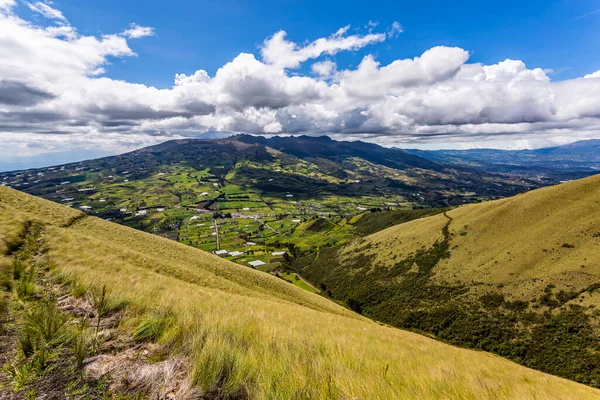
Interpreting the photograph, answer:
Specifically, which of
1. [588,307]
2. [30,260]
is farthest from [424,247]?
[30,260]

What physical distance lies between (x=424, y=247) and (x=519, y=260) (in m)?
41.7

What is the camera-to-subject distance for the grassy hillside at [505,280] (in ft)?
227

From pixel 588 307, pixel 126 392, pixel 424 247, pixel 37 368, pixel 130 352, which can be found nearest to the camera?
pixel 126 392

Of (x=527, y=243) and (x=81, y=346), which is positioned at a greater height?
(x=81, y=346)

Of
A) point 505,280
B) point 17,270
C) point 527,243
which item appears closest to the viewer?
point 17,270

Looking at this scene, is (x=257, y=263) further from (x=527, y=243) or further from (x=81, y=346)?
(x=81, y=346)

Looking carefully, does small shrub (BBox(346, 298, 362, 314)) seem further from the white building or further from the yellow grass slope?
the white building

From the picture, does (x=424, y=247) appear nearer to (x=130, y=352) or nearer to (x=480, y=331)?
(x=480, y=331)

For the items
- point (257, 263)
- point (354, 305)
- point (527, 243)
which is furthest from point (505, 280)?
point (257, 263)

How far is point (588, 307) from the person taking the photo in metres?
70.3

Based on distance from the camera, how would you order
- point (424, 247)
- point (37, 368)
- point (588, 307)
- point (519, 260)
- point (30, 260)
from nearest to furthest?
1. point (37, 368)
2. point (30, 260)
3. point (588, 307)
4. point (519, 260)
5. point (424, 247)

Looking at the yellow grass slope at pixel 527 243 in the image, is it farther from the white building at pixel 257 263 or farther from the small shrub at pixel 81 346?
the small shrub at pixel 81 346

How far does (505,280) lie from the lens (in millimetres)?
88812

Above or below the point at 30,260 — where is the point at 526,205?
below
